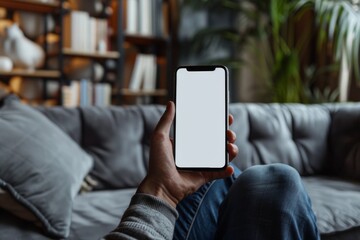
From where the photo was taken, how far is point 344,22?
6.70 feet

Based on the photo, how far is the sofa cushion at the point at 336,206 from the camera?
1107mm

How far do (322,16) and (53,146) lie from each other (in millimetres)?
1645

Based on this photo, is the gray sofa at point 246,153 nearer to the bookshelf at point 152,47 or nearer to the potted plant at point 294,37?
the potted plant at point 294,37

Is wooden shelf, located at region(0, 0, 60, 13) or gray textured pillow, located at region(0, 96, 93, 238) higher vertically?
wooden shelf, located at region(0, 0, 60, 13)

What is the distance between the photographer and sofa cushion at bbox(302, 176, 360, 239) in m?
1.11

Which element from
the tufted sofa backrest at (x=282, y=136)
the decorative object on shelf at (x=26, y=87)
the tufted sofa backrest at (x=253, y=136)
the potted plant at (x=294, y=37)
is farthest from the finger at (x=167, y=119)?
the decorative object on shelf at (x=26, y=87)

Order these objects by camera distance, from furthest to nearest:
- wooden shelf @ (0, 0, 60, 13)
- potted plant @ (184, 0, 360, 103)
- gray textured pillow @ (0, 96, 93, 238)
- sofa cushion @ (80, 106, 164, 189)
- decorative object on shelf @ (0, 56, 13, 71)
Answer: wooden shelf @ (0, 0, 60, 13), decorative object on shelf @ (0, 56, 13, 71), potted plant @ (184, 0, 360, 103), sofa cushion @ (80, 106, 164, 189), gray textured pillow @ (0, 96, 93, 238)

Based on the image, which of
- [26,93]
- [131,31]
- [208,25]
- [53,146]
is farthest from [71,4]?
[53,146]

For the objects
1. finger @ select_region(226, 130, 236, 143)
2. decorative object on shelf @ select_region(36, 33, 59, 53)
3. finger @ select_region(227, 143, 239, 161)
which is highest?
decorative object on shelf @ select_region(36, 33, 59, 53)

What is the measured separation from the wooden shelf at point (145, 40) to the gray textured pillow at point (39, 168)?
5.70 ft

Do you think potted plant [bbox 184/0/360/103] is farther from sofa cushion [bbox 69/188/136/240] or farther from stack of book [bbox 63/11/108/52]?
sofa cushion [bbox 69/188/136/240]

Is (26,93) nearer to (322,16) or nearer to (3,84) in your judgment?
(3,84)

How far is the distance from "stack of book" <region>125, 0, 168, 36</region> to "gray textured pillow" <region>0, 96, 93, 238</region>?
5.52ft

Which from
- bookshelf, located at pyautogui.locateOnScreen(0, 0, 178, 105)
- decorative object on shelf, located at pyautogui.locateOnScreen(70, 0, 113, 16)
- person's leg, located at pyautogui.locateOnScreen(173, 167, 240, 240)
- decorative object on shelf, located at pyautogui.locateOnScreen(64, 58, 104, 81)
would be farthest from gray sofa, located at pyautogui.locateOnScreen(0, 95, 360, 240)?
decorative object on shelf, located at pyautogui.locateOnScreen(70, 0, 113, 16)
